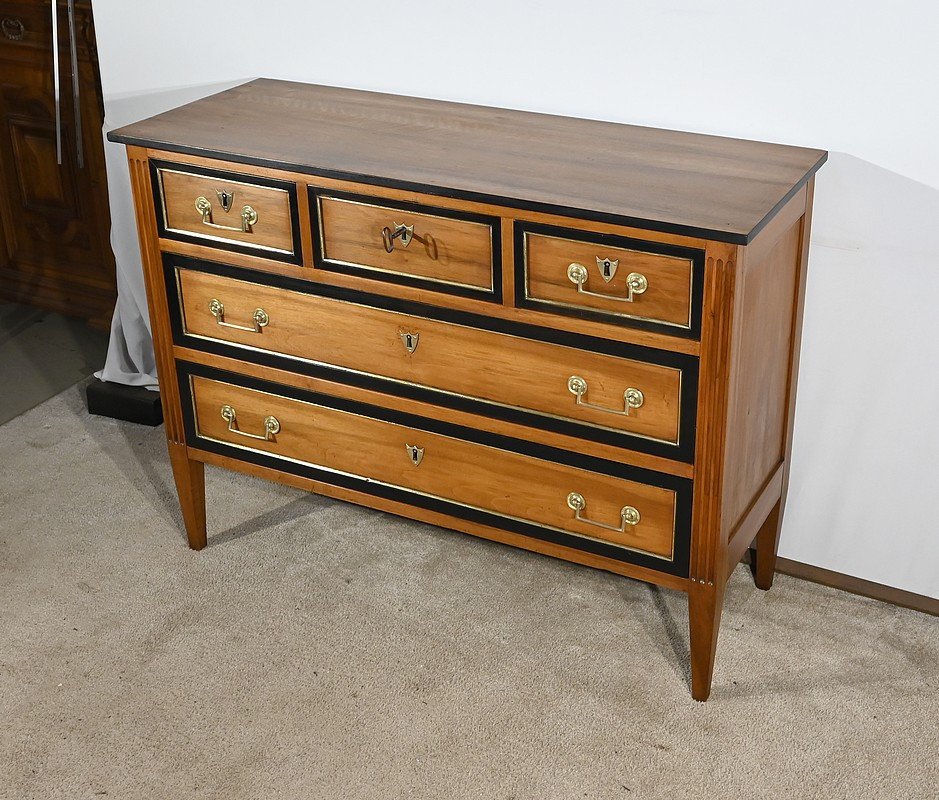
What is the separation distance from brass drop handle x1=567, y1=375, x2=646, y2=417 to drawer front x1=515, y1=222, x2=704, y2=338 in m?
0.12

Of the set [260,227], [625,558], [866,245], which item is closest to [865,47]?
[866,245]

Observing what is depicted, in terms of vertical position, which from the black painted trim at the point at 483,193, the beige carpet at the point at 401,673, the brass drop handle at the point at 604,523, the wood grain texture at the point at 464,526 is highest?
the black painted trim at the point at 483,193

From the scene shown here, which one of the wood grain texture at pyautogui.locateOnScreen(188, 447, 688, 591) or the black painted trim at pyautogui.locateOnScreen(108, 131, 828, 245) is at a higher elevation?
the black painted trim at pyautogui.locateOnScreen(108, 131, 828, 245)

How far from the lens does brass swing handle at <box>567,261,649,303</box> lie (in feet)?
6.06

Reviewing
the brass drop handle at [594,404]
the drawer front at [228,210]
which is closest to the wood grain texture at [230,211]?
the drawer front at [228,210]

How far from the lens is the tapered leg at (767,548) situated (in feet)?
7.91

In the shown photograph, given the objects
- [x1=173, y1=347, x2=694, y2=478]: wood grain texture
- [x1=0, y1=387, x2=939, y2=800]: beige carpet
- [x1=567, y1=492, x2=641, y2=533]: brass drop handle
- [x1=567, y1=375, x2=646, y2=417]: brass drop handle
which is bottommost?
[x1=0, y1=387, x2=939, y2=800]: beige carpet

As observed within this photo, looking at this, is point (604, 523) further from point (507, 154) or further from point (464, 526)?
point (507, 154)

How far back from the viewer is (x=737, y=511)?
6.89 ft

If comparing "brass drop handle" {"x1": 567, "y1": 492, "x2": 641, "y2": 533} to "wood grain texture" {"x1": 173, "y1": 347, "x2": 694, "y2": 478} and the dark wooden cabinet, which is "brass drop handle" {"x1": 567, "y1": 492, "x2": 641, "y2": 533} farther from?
the dark wooden cabinet

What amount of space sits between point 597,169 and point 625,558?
0.69 m

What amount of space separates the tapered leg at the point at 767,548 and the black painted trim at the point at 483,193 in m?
0.74

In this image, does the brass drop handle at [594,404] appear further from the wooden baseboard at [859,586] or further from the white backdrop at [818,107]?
the wooden baseboard at [859,586]

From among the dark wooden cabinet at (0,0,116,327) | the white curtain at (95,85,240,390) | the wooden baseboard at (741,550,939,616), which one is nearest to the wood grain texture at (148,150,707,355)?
the white curtain at (95,85,240,390)
